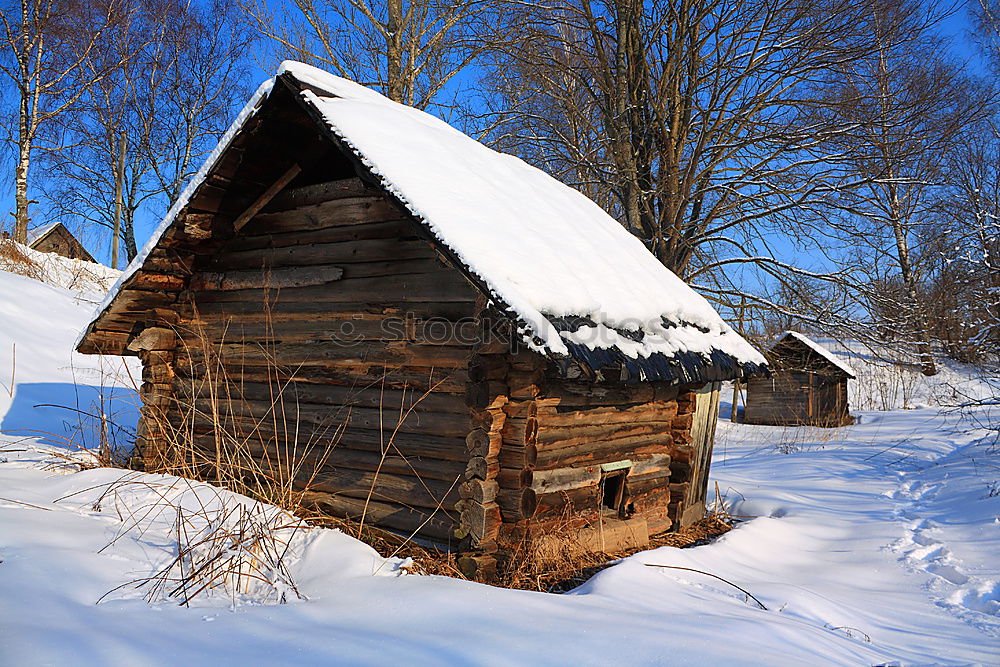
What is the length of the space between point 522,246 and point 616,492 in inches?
113

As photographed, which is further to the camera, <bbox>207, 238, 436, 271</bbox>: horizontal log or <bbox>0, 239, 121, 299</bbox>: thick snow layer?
<bbox>0, 239, 121, 299</bbox>: thick snow layer

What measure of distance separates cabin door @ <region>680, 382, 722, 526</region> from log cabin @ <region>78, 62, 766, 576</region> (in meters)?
0.41

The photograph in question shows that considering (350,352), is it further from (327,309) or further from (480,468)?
(480,468)

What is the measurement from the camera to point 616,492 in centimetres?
661

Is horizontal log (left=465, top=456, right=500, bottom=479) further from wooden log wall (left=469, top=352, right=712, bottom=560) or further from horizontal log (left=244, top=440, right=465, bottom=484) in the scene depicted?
horizontal log (left=244, top=440, right=465, bottom=484)

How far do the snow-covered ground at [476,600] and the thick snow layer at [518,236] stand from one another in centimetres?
171

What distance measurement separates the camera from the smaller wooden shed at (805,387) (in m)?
19.1

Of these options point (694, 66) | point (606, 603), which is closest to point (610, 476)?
point (606, 603)

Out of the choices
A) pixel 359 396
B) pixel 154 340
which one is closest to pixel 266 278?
pixel 359 396

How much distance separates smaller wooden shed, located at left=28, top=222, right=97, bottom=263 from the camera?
29.2 metres

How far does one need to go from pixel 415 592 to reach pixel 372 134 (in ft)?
11.1

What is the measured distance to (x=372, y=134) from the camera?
5102 mm

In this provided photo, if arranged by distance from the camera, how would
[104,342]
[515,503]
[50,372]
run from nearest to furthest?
[515,503]
[104,342]
[50,372]

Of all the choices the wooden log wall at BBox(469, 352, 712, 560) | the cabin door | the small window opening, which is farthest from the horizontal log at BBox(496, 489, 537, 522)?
the cabin door
